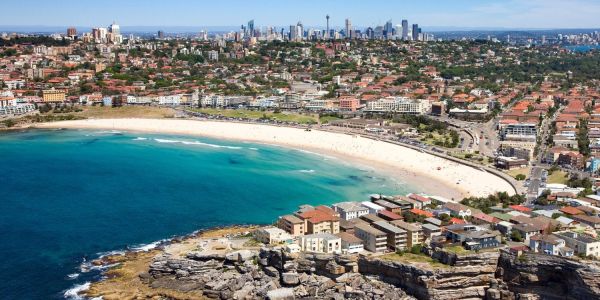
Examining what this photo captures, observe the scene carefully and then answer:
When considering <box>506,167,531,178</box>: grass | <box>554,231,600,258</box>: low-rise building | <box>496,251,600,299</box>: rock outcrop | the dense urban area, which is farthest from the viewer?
<box>506,167,531,178</box>: grass

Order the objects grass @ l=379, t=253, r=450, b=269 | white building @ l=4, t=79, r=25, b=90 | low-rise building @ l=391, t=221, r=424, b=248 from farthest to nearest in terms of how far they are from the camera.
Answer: white building @ l=4, t=79, r=25, b=90 → low-rise building @ l=391, t=221, r=424, b=248 → grass @ l=379, t=253, r=450, b=269

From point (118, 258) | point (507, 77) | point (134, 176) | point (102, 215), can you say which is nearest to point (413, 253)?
point (118, 258)

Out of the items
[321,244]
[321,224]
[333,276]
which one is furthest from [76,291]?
[321,224]

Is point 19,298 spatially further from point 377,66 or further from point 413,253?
point 377,66

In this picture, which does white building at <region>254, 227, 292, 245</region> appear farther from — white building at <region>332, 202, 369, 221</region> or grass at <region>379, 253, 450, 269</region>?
grass at <region>379, 253, 450, 269</region>

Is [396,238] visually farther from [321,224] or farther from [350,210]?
[350,210]

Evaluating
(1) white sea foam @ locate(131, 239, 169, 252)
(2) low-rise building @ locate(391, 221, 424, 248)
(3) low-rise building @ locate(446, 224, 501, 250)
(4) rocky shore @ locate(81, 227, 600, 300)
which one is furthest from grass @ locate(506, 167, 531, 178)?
(1) white sea foam @ locate(131, 239, 169, 252)

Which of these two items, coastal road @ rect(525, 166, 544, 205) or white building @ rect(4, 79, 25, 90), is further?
white building @ rect(4, 79, 25, 90)

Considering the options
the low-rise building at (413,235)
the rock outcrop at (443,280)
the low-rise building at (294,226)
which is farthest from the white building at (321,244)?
the low-rise building at (413,235)
